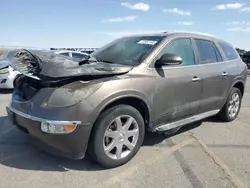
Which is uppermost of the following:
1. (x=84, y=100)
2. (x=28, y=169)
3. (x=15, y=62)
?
(x=15, y=62)

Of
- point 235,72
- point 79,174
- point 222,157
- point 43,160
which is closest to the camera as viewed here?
point 79,174

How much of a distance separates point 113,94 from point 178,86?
1.25 meters

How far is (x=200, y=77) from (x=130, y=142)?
5.55 ft

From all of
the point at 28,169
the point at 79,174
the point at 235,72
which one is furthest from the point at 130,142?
the point at 235,72

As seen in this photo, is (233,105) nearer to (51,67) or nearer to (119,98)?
(119,98)

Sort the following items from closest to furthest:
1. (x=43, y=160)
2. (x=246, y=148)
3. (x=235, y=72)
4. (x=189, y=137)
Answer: (x=43, y=160), (x=246, y=148), (x=189, y=137), (x=235, y=72)

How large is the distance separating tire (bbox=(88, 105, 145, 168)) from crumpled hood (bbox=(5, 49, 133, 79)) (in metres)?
0.48

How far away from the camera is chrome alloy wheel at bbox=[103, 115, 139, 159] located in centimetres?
362

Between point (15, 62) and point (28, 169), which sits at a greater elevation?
point (15, 62)

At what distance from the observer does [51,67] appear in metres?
3.48

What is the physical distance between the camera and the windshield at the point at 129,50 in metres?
4.20

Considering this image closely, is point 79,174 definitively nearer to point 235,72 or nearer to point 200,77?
point 200,77

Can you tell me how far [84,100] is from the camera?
3295 mm

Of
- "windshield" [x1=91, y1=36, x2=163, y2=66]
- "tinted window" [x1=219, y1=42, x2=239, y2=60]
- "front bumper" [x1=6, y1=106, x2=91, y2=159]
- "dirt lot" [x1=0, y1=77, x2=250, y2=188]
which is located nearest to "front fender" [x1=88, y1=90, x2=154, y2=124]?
"front bumper" [x1=6, y1=106, x2=91, y2=159]
